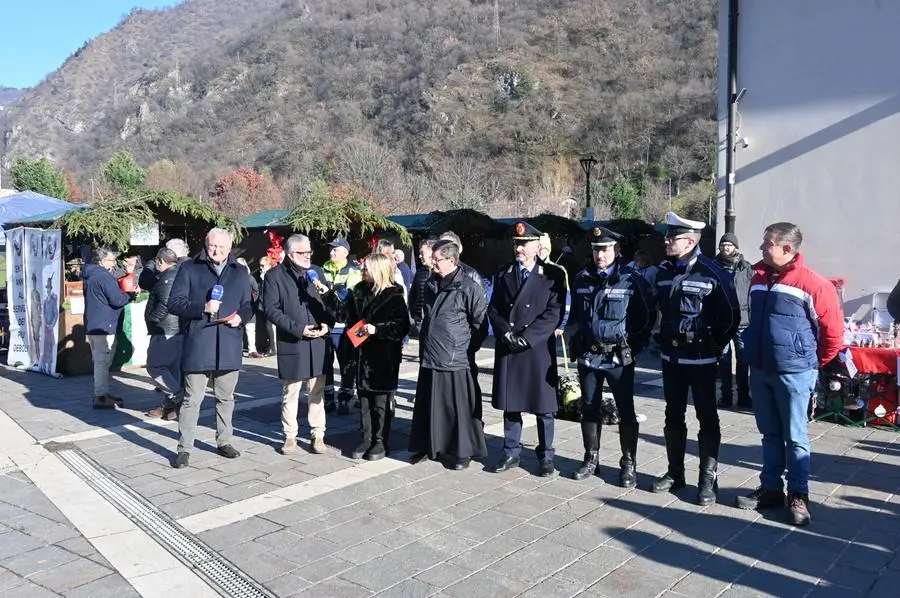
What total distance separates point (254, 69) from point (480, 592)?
10458 centimetres

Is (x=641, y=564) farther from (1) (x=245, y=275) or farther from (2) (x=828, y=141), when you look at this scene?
(2) (x=828, y=141)

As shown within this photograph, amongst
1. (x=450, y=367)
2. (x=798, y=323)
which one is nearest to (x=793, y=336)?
(x=798, y=323)

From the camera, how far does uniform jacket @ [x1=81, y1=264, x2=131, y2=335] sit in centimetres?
800

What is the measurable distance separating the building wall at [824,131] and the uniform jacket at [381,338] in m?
5.97

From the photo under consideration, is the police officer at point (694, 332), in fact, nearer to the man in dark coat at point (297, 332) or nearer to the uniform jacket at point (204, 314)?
the man in dark coat at point (297, 332)

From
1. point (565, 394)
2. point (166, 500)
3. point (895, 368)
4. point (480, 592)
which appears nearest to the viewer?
point (480, 592)

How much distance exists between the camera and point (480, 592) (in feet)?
12.0

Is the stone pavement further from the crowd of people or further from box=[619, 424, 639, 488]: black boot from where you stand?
the crowd of people

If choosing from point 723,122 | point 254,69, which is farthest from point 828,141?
point 254,69

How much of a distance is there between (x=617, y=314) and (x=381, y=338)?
6.22 ft

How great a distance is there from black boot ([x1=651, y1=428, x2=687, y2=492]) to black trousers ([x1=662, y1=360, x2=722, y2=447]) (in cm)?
3

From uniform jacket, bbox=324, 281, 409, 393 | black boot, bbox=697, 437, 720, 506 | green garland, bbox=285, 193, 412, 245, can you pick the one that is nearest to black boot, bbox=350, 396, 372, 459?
uniform jacket, bbox=324, 281, 409, 393

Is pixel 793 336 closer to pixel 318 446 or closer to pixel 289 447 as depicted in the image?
pixel 318 446

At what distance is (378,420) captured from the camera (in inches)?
238
